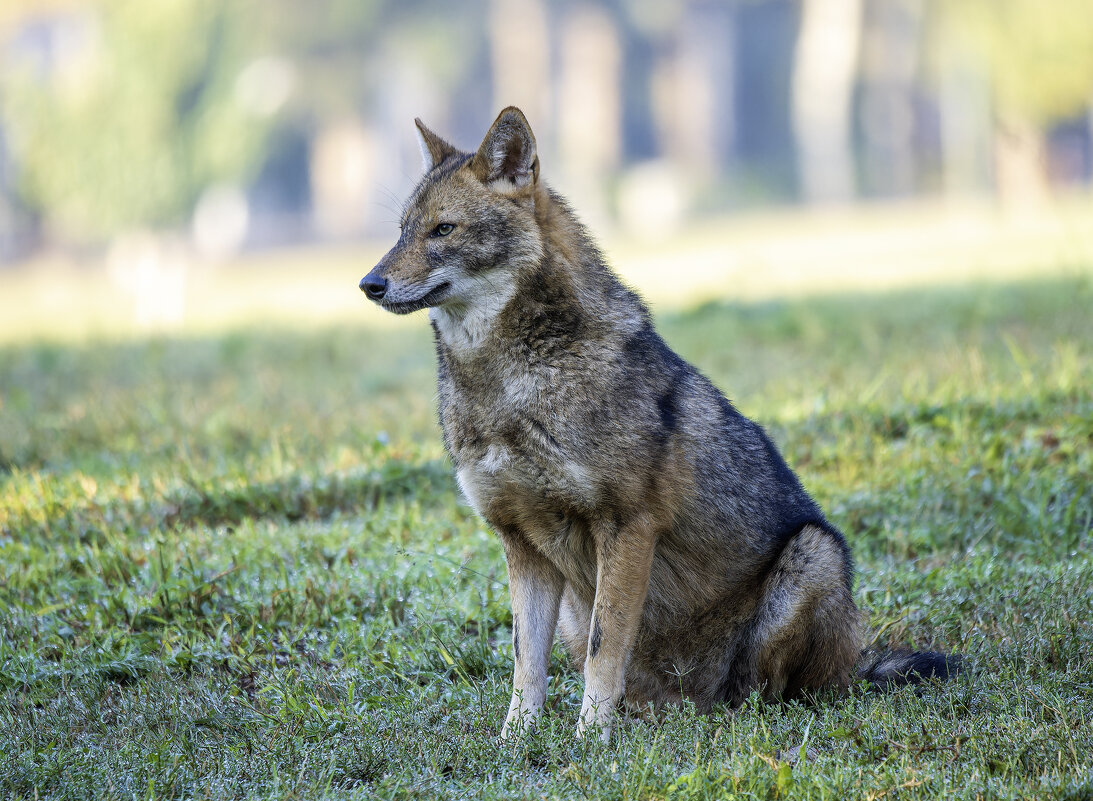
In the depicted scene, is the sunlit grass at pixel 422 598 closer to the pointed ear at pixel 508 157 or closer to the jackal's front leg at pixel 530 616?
the jackal's front leg at pixel 530 616

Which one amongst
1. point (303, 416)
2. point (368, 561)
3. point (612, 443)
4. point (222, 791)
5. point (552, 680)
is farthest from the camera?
point (303, 416)

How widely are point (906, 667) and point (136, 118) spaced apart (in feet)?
65.9

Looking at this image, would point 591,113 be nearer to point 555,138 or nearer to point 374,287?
point 555,138

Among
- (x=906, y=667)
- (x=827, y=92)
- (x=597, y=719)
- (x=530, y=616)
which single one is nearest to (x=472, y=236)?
(x=530, y=616)

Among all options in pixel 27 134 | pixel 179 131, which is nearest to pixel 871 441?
pixel 179 131

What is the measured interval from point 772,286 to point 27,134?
622 inches

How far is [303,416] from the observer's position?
807cm

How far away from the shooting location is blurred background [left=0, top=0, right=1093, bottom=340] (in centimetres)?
2073

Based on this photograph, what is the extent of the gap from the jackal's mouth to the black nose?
3 centimetres

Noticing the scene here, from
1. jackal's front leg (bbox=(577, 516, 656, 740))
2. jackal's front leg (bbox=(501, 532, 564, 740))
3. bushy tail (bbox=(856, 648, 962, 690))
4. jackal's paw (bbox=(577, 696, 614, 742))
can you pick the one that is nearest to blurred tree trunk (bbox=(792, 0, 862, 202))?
bushy tail (bbox=(856, 648, 962, 690))

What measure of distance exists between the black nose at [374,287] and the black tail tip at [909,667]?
230 cm

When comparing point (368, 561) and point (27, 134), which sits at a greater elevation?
point (27, 134)

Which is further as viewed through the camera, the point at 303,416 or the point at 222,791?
the point at 303,416

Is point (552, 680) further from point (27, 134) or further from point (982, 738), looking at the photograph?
point (27, 134)
